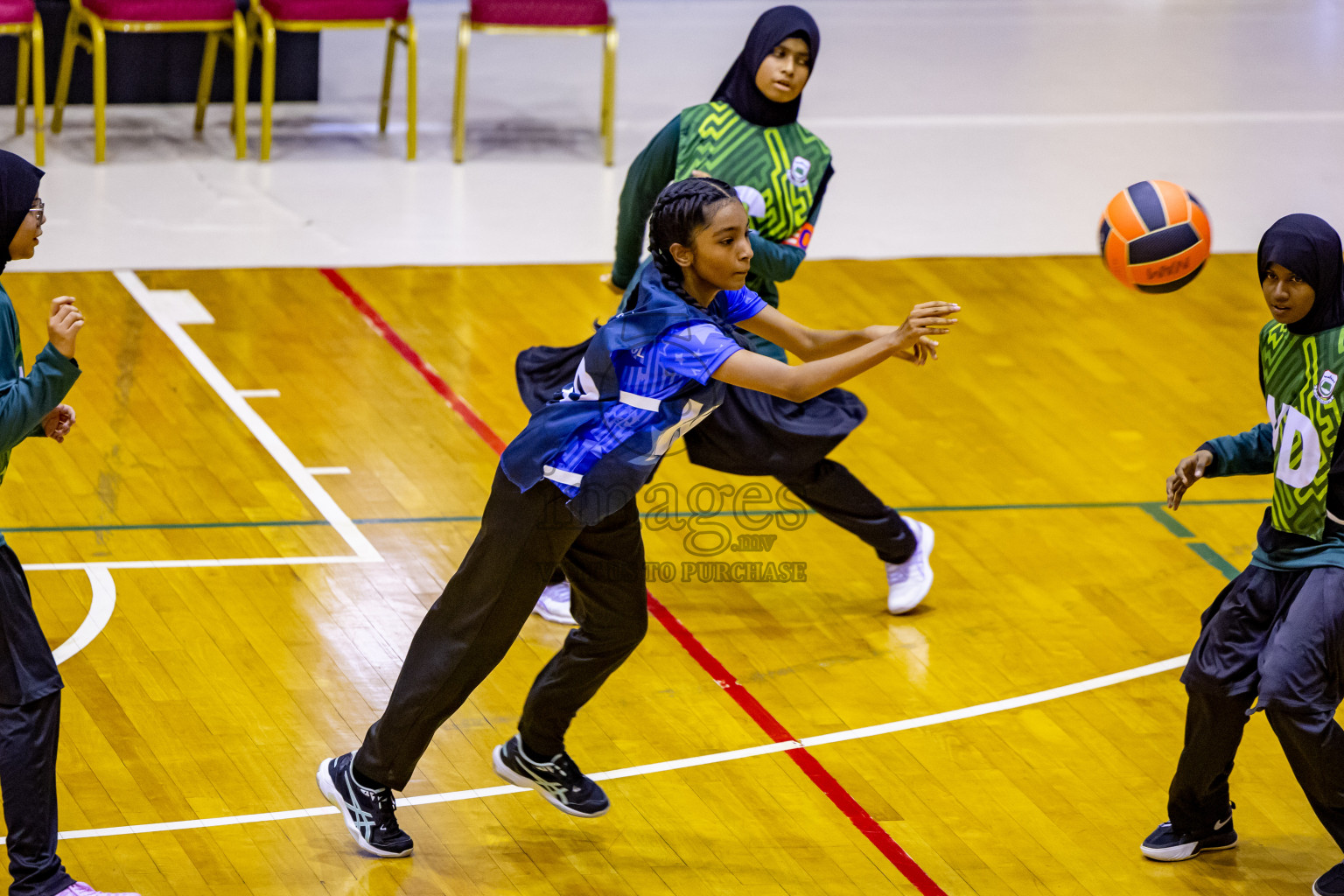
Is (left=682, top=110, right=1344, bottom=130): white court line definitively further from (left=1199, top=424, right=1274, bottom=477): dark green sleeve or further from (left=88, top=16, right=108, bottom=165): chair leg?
(left=1199, top=424, right=1274, bottom=477): dark green sleeve

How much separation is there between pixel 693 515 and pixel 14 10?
5.16m

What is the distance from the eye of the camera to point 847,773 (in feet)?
16.2

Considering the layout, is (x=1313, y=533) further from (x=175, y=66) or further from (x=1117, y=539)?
(x=175, y=66)

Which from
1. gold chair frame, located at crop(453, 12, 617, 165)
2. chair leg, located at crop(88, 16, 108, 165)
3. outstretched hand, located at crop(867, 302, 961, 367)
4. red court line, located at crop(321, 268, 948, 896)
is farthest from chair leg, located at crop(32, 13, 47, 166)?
outstretched hand, located at crop(867, 302, 961, 367)

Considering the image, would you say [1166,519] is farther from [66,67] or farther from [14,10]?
[66,67]

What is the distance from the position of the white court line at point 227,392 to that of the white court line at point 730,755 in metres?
1.43

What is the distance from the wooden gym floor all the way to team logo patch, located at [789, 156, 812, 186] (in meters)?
1.33

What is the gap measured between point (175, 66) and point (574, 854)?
7.78 m

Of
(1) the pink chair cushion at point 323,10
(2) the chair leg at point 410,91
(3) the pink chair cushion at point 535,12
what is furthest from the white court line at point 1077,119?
(1) the pink chair cushion at point 323,10

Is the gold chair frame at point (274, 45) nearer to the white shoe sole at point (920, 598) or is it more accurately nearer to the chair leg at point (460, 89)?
the chair leg at point (460, 89)

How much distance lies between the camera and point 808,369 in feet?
13.2

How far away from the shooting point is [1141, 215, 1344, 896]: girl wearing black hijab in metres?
4.16

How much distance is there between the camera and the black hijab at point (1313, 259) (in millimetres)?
4113

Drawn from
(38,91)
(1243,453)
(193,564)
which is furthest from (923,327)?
(38,91)
